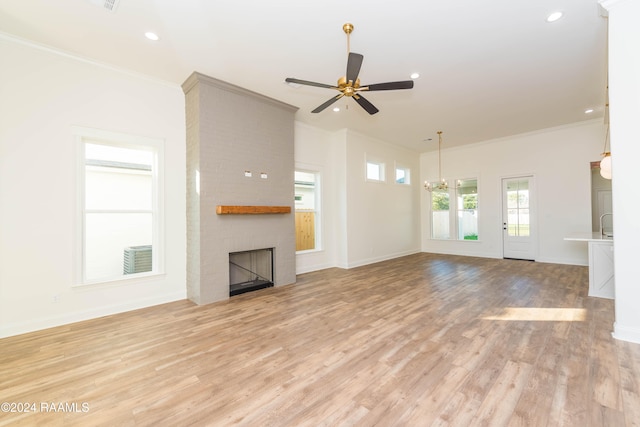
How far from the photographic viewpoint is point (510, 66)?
3793mm

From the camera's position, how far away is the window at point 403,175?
27.2 feet

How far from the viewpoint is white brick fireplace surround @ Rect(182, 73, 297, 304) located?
4.00 meters

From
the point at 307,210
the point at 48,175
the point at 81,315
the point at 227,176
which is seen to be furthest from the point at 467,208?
the point at 48,175

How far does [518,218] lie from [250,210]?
722 cm

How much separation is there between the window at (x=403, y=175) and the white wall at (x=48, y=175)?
669 centimetres

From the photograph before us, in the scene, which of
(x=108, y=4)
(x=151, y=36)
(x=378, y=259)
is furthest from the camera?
(x=378, y=259)

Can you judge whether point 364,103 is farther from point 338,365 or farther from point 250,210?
point 338,365

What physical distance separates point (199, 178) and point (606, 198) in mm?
11229

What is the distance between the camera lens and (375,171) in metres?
7.55

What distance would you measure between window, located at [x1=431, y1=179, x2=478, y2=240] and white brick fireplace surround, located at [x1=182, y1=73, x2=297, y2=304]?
5.90 metres

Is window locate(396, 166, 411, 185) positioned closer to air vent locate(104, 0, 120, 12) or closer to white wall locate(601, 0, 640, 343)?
white wall locate(601, 0, 640, 343)

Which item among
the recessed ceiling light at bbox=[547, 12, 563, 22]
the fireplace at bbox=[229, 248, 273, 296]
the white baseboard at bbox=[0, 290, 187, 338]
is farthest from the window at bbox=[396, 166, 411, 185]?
the white baseboard at bbox=[0, 290, 187, 338]

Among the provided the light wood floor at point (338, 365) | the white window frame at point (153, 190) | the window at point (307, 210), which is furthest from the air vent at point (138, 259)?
the window at point (307, 210)

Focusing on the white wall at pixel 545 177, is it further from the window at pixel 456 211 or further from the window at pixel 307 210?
the window at pixel 307 210
